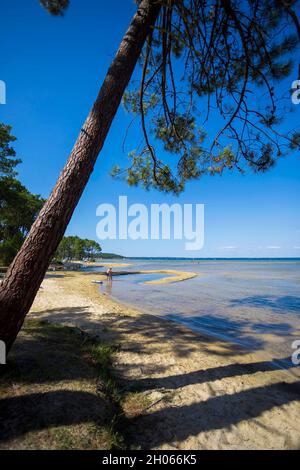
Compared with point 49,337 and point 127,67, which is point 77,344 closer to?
point 49,337

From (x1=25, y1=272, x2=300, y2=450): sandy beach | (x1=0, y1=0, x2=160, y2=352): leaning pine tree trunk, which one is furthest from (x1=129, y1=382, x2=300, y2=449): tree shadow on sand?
(x1=0, y1=0, x2=160, y2=352): leaning pine tree trunk

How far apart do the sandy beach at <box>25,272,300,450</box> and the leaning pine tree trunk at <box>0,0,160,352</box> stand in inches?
83.2

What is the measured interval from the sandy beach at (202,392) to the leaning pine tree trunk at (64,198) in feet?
6.93

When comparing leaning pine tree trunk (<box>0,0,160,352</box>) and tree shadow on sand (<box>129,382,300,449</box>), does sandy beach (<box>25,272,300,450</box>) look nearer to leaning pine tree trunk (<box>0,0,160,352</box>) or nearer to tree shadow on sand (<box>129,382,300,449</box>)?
tree shadow on sand (<box>129,382,300,449</box>)

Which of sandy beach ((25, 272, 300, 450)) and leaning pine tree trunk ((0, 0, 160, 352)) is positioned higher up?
leaning pine tree trunk ((0, 0, 160, 352))

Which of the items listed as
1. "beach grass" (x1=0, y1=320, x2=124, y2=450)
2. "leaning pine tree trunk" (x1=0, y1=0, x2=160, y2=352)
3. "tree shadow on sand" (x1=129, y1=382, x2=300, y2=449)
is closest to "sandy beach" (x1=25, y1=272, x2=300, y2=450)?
"tree shadow on sand" (x1=129, y1=382, x2=300, y2=449)

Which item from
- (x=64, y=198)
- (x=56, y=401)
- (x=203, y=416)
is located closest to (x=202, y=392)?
(x=203, y=416)

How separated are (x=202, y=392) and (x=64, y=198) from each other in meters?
3.87

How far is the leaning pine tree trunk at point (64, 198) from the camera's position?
2.84 m

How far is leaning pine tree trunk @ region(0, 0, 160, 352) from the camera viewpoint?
112 inches

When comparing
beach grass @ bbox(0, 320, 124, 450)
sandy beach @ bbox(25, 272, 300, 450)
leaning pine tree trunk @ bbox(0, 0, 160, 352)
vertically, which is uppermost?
leaning pine tree trunk @ bbox(0, 0, 160, 352)

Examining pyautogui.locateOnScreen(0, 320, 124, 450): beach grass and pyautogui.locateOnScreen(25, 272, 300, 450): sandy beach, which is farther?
pyautogui.locateOnScreen(25, 272, 300, 450): sandy beach

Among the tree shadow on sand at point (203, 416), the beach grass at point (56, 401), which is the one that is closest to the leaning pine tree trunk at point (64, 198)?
the beach grass at point (56, 401)

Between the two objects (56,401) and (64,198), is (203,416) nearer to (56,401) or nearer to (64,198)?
(56,401)
